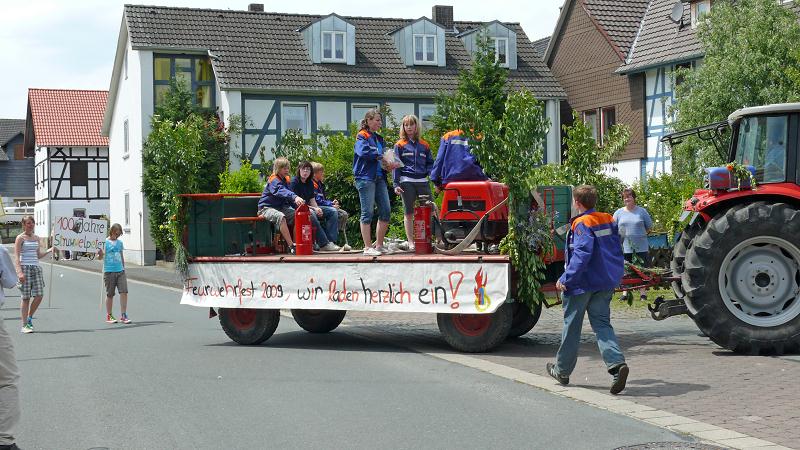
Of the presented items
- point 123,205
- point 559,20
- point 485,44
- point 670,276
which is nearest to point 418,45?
point 559,20

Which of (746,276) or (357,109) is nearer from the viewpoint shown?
(746,276)

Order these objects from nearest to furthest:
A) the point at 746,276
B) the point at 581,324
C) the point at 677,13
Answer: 1. the point at 581,324
2. the point at 746,276
3. the point at 677,13

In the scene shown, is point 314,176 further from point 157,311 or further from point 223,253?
point 157,311

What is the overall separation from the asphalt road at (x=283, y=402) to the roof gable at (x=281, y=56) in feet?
84.8

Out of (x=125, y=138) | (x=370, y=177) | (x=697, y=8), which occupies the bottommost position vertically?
(x=370, y=177)

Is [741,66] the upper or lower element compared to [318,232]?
upper

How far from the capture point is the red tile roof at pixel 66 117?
212ft

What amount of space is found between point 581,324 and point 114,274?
1025 cm

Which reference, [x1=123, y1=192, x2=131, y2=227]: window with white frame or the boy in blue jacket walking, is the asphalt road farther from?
[x1=123, y1=192, x2=131, y2=227]: window with white frame

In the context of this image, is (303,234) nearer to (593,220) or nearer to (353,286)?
(353,286)

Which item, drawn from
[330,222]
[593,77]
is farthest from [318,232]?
[593,77]

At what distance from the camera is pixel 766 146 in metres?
11.6

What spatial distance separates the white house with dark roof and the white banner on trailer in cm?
2483

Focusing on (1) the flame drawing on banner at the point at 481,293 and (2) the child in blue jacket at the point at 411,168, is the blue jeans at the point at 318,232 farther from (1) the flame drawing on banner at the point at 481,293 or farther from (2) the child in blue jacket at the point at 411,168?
(1) the flame drawing on banner at the point at 481,293
